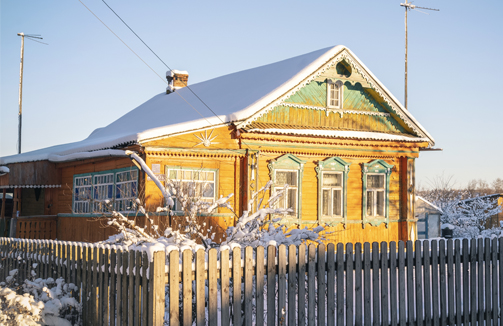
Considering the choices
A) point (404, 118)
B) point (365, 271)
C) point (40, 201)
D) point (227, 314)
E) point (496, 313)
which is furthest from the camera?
point (40, 201)

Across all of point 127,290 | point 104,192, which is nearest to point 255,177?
point 104,192

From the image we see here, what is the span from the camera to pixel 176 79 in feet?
80.2

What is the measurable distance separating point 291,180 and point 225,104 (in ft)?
9.95

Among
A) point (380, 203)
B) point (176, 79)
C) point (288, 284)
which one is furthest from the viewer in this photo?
point (176, 79)

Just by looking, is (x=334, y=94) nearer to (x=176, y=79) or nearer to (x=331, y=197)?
(x=331, y=197)

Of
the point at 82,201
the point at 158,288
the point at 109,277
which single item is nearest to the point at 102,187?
the point at 82,201

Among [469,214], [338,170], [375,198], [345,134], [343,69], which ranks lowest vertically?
[469,214]

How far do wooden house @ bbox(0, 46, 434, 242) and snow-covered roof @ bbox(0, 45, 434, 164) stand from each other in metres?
0.04

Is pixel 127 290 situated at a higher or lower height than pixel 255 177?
lower

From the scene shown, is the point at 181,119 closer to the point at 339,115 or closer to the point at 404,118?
the point at 339,115

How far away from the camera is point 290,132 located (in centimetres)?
1570

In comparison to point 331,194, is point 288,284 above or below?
below

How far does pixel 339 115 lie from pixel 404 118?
2.21m

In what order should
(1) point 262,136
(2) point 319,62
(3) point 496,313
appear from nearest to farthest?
(3) point 496,313 < (1) point 262,136 < (2) point 319,62
